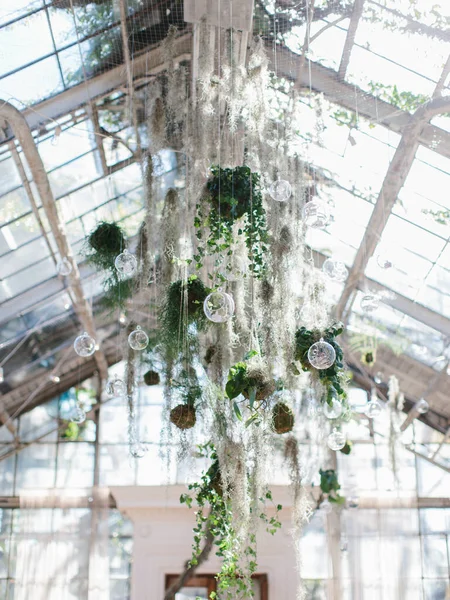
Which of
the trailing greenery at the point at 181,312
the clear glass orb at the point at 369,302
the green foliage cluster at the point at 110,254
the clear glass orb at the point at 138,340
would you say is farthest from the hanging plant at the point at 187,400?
the clear glass orb at the point at 369,302

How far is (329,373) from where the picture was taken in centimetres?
431

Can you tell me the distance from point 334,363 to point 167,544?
5.75m

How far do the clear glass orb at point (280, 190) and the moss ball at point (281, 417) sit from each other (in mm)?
1067

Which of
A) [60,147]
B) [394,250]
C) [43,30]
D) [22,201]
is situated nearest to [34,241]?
[22,201]

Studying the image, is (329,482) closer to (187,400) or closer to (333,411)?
(333,411)

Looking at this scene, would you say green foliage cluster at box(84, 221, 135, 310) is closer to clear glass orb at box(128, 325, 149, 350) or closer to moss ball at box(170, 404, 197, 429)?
clear glass orb at box(128, 325, 149, 350)

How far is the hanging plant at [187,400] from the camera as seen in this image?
4.66 meters

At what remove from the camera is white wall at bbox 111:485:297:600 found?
9273 millimetres

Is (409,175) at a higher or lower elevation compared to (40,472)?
higher

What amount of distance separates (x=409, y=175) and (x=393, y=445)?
3477 mm

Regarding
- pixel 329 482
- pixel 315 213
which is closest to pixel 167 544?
pixel 329 482

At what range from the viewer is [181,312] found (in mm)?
4680

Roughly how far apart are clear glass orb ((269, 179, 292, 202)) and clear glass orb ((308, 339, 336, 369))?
0.82m

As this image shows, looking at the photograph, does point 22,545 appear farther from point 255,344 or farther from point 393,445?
point 255,344
